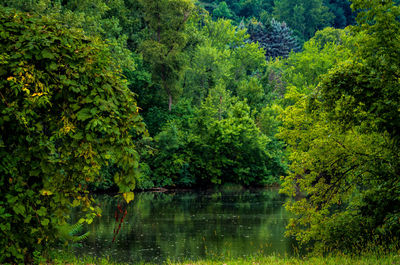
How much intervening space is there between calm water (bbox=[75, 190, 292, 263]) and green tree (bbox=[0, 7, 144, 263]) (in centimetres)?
831

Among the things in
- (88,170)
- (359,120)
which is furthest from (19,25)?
(359,120)

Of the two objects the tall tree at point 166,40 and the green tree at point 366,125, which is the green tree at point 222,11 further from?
the green tree at point 366,125

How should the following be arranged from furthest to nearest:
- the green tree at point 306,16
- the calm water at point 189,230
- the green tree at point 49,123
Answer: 1. the green tree at point 306,16
2. the calm water at point 189,230
3. the green tree at point 49,123

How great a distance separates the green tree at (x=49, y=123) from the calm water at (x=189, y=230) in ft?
27.3

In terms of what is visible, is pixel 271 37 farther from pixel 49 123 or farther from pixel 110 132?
pixel 110 132

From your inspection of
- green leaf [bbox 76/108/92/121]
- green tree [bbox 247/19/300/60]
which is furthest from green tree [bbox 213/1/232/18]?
green leaf [bbox 76/108/92/121]

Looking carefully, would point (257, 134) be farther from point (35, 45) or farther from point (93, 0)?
point (35, 45)

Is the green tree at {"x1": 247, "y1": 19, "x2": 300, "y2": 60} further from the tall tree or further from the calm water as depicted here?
the calm water

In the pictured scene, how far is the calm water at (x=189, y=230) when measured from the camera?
61.6 ft

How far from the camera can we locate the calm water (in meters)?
18.8

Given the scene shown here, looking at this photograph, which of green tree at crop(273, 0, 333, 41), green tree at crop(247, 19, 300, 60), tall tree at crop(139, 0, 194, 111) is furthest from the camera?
green tree at crop(273, 0, 333, 41)

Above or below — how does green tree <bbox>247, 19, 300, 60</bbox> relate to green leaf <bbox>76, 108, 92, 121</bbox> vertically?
above

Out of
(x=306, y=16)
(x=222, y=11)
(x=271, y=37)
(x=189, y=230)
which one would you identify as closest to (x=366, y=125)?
(x=189, y=230)

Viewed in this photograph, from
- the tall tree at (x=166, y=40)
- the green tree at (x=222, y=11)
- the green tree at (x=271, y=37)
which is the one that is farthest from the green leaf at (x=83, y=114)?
the green tree at (x=222, y=11)
